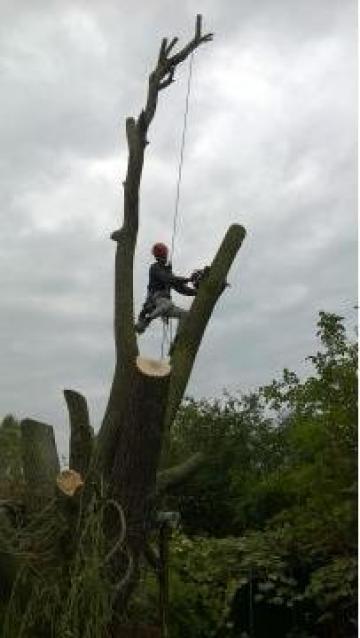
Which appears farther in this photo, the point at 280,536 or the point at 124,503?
the point at 280,536

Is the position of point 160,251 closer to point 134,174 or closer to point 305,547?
point 134,174

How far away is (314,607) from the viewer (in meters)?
9.20

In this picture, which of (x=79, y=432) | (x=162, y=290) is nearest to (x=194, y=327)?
(x=162, y=290)

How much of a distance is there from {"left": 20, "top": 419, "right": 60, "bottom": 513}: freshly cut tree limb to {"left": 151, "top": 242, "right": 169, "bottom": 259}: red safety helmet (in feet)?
5.01

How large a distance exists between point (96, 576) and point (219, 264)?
8.79ft

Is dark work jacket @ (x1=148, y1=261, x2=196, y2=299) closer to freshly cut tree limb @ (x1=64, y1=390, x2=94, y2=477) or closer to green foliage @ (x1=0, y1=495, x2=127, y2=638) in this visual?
freshly cut tree limb @ (x1=64, y1=390, x2=94, y2=477)

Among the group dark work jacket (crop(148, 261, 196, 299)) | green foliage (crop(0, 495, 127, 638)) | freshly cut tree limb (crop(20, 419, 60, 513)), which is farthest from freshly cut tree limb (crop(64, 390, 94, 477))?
dark work jacket (crop(148, 261, 196, 299))

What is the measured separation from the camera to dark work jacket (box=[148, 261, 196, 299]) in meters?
6.87

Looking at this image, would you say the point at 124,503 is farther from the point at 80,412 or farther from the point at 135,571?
the point at 80,412

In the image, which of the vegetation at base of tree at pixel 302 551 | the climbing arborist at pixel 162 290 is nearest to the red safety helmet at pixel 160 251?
the climbing arborist at pixel 162 290

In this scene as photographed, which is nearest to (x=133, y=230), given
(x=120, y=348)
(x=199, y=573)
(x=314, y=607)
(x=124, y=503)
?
(x=120, y=348)

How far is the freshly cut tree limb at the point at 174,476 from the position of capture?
18.8 ft

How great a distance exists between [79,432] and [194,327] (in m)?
1.18

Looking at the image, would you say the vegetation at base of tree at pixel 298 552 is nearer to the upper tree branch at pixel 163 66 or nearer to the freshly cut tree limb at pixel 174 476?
the freshly cut tree limb at pixel 174 476
